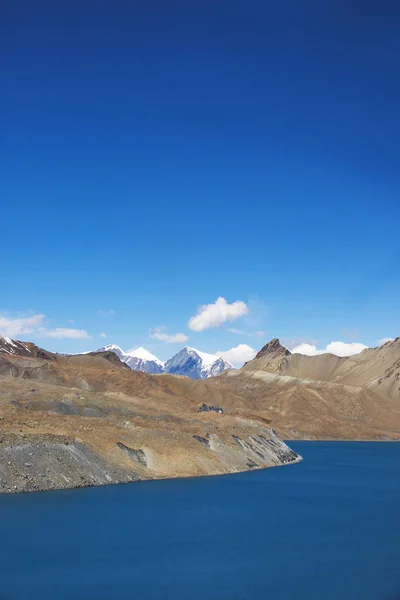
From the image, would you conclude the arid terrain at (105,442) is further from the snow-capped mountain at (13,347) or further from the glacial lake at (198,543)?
the snow-capped mountain at (13,347)

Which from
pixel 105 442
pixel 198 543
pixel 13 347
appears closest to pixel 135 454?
pixel 105 442

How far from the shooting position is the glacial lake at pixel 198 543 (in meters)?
28.2

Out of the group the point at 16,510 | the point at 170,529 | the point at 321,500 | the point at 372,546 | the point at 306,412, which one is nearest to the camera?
the point at 372,546

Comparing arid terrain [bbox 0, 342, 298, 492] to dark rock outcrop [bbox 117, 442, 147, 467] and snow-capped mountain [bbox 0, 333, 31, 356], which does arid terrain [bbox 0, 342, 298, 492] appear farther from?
snow-capped mountain [bbox 0, 333, 31, 356]

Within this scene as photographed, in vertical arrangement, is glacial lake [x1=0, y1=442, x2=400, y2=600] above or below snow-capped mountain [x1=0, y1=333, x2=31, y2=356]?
below

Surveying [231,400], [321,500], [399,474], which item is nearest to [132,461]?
[321,500]

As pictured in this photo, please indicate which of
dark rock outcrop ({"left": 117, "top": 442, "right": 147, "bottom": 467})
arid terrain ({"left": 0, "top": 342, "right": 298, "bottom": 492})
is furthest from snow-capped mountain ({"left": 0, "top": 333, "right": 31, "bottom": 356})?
dark rock outcrop ({"left": 117, "top": 442, "right": 147, "bottom": 467})

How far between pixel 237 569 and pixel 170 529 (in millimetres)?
10717

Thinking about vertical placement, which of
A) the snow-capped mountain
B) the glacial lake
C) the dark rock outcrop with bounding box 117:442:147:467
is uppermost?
the snow-capped mountain

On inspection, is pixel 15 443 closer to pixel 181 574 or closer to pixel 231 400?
pixel 181 574

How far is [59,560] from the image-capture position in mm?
32219

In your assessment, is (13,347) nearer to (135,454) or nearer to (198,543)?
(135,454)

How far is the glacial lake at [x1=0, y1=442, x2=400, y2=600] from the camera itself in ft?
92.6

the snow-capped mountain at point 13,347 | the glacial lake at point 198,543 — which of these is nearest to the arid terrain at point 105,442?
the glacial lake at point 198,543
